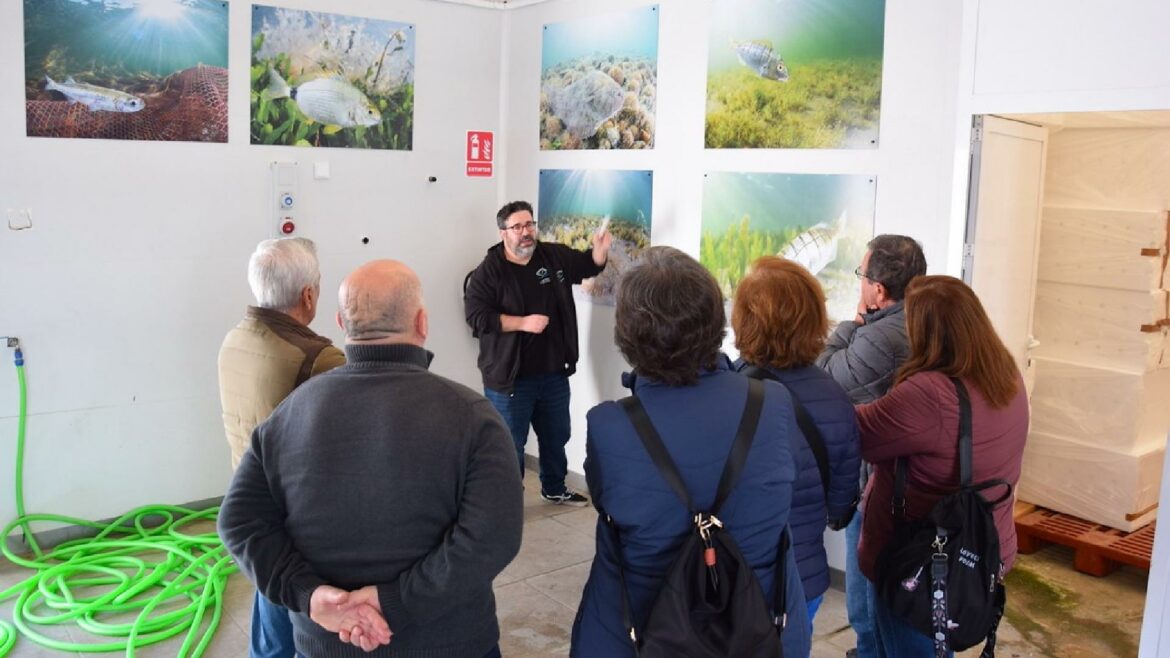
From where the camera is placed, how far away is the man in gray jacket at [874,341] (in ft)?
10.9

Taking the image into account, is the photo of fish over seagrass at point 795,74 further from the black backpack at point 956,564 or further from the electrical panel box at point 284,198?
the electrical panel box at point 284,198

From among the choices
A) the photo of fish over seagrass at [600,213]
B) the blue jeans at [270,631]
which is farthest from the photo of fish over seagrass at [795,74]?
the blue jeans at [270,631]

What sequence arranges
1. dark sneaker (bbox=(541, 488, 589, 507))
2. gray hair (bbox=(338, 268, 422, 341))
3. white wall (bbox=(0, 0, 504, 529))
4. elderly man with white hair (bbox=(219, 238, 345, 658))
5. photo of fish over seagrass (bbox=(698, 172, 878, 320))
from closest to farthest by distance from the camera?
gray hair (bbox=(338, 268, 422, 341)) → elderly man with white hair (bbox=(219, 238, 345, 658)) → photo of fish over seagrass (bbox=(698, 172, 878, 320)) → white wall (bbox=(0, 0, 504, 529)) → dark sneaker (bbox=(541, 488, 589, 507))

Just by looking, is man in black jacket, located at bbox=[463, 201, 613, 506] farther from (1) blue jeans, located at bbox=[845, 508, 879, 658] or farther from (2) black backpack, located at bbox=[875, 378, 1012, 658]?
(2) black backpack, located at bbox=[875, 378, 1012, 658]

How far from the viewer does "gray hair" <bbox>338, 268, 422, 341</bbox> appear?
7.26 ft

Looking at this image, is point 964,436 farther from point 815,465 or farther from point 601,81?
point 601,81

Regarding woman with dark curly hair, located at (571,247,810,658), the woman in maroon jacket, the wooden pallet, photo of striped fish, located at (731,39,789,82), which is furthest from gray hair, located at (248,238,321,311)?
the wooden pallet

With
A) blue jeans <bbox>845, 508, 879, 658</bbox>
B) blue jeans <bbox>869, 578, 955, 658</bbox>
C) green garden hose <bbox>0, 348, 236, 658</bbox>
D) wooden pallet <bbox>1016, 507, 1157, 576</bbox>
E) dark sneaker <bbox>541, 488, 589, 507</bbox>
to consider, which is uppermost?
blue jeans <bbox>869, 578, 955, 658</bbox>

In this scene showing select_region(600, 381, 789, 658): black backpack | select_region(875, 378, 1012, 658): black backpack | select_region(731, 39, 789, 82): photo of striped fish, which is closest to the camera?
select_region(600, 381, 789, 658): black backpack

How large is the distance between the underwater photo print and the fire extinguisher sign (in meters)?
0.42

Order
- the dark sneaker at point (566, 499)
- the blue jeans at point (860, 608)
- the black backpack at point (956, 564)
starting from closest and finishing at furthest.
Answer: the black backpack at point (956, 564) < the blue jeans at point (860, 608) < the dark sneaker at point (566, 499)

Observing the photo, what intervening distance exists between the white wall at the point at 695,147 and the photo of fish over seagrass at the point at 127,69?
1.76 meters

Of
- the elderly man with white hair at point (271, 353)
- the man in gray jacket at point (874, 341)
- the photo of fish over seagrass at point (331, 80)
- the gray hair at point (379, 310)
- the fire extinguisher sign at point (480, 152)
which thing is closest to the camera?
the gray hair at point (379, 310)

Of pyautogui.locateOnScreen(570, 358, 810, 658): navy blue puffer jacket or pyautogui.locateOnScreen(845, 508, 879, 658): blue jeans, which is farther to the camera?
pyautogui.locateOnScreen(845, 508, 879, 658): blue jeans
